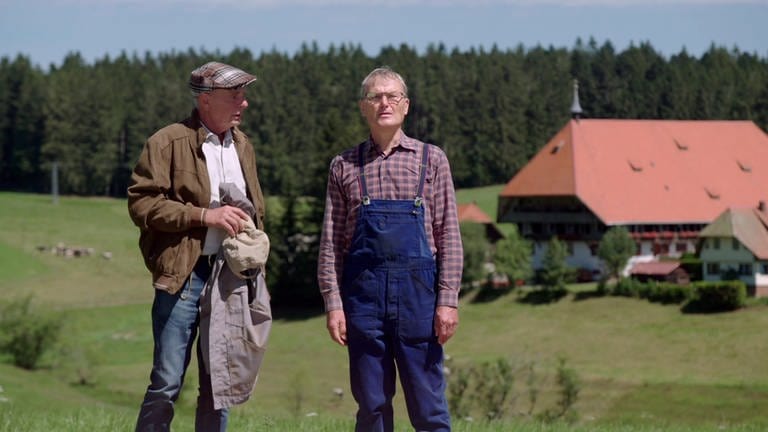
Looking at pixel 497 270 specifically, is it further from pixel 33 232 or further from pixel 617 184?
pixel 33 232

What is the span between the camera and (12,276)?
209 ft

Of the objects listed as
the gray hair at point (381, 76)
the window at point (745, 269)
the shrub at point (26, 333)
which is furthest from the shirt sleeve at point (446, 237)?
the window at point (745, 269)

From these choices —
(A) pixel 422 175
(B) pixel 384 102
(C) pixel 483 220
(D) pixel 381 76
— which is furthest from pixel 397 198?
(C) pixel 483 220

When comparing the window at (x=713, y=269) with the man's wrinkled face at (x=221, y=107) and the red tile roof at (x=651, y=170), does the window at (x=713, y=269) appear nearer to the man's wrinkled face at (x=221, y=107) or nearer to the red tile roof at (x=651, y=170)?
the red tile roof at (x=651, y=170)

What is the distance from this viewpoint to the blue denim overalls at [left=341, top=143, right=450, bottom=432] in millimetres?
5500

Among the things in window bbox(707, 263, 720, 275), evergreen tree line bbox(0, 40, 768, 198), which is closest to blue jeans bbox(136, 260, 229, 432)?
window bbox(707, 263, 720, 275)

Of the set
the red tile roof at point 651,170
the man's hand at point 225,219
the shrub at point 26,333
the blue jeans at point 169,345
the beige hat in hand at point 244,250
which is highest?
the red tile roof at point 651,170

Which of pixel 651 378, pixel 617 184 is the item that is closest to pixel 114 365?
pixel 651 378

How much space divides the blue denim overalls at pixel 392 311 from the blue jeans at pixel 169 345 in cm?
69

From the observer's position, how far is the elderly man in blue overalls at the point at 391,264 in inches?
217

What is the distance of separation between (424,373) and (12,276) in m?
61.2

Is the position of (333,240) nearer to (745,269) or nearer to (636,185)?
(745,269)

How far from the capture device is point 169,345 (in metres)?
5.58

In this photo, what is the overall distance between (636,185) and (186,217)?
2485 inches
